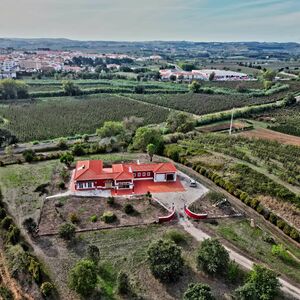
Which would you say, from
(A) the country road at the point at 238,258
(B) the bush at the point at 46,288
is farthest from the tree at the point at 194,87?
(B) the bush at the point at 46,288

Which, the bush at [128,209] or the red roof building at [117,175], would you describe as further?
the red roof building at [117,175]

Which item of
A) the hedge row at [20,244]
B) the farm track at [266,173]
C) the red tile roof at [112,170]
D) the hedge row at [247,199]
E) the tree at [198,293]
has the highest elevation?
the red tile roof at [112,170]

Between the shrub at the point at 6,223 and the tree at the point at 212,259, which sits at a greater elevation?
the tree at the point at 212,259

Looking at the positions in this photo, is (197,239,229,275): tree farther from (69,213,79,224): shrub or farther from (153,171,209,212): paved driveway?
(69,213,79,224): shrub

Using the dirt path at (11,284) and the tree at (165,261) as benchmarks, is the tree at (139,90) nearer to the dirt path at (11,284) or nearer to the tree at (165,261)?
the dirt path at (11,284)

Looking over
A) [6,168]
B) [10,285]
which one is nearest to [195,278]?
[10,285]

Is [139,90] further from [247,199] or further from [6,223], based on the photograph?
[6,223]
